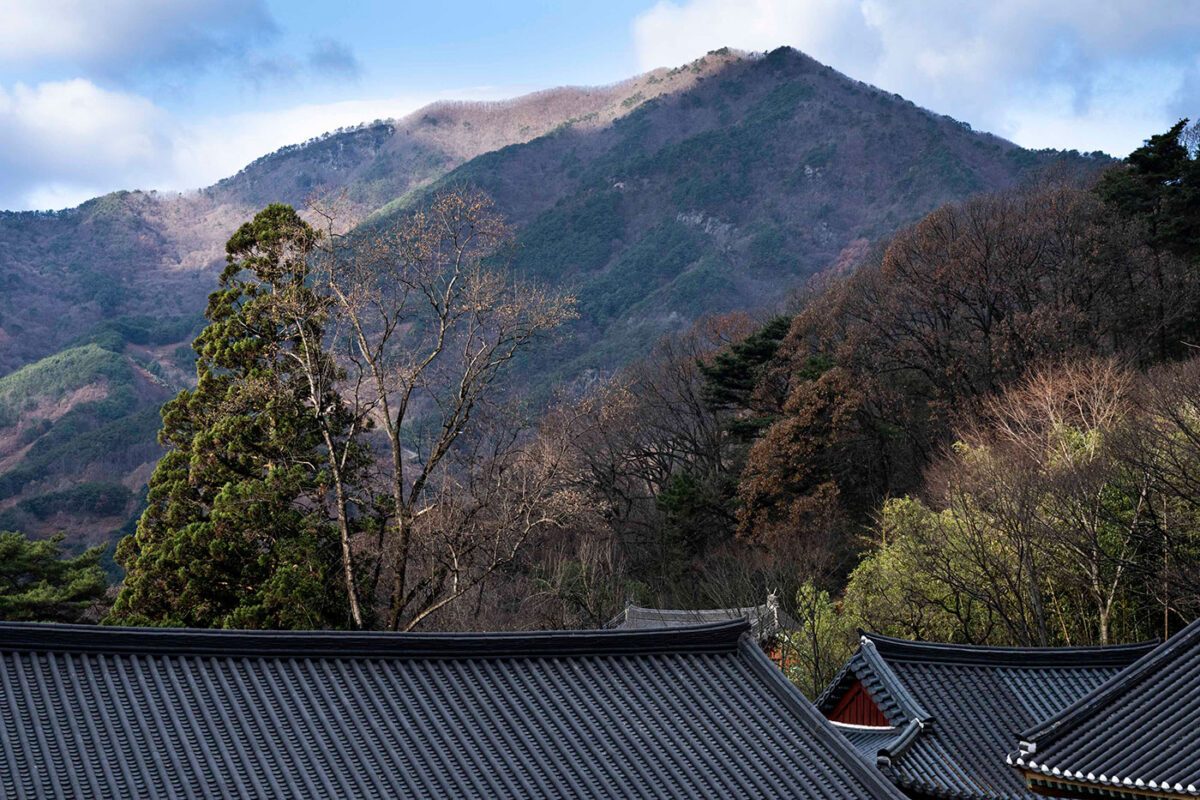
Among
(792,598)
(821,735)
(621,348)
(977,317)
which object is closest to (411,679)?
(821,735)

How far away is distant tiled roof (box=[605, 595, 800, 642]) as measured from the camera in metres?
28.6

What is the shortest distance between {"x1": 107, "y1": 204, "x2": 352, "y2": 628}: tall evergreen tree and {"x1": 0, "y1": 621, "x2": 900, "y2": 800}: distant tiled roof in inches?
388

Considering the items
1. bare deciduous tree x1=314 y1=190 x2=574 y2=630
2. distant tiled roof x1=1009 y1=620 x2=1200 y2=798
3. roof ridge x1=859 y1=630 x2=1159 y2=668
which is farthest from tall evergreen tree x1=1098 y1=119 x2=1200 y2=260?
distant tiled roof x1=1009 y1=620 x2=1200 y2=798

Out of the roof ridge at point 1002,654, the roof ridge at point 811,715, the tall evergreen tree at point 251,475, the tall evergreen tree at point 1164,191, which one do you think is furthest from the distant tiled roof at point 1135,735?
the tall evergreen tree at point 1164,191

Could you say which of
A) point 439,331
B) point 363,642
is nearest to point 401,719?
point 363,642

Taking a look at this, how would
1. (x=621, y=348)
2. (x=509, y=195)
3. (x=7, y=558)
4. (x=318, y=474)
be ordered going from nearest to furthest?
(x=318, y=474) → (x=7, y=558) → (x=621, y=348) → (x=509, y=195)

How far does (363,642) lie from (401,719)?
1.01 metres

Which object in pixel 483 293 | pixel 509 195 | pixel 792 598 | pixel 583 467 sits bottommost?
pixel 792 598

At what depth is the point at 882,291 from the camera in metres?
39.1

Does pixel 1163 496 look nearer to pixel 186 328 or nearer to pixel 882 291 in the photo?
pixel 882 291

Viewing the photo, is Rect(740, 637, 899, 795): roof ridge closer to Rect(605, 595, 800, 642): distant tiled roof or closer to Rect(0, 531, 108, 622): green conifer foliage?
Rect(605, 595, 800, 642): distant tiled roof

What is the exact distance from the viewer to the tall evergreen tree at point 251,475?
20.2 meters

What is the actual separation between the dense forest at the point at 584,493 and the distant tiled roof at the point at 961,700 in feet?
13.7

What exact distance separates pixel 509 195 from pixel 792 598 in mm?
73310
